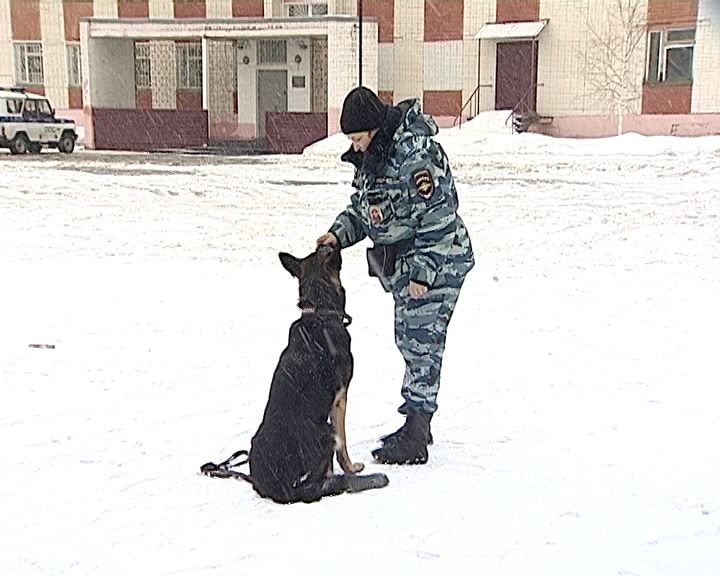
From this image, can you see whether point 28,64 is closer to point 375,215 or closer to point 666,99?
point 666,99

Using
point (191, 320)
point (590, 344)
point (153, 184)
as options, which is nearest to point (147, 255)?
point (191, 320)

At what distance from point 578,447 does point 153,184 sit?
45.5ft

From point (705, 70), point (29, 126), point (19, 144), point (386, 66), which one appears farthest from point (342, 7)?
point (705, 70)

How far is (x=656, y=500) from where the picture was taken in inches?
148

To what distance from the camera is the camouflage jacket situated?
3.88 m

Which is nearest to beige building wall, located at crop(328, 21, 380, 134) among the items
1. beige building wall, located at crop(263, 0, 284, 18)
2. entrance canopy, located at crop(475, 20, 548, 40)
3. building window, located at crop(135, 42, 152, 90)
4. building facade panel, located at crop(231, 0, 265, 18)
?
entrance canopy, located at crop(475, 20, 548, 40)

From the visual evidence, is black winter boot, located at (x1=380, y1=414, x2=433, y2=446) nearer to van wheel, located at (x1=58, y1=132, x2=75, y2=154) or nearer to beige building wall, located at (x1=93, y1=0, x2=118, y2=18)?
van wheel, located at (x1=58, y1=132, x2=75, y2=154)

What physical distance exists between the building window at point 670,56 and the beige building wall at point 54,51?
22830 millimetres

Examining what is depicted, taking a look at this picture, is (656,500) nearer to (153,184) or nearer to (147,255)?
(147,255)

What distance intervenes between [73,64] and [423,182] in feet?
115

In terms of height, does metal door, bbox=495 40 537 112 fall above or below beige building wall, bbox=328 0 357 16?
→ below

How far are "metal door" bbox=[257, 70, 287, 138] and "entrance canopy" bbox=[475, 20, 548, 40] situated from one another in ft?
26.4

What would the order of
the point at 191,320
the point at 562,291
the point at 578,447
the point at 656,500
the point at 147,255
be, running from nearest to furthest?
the point at 656,500, the point at 578,447, the point at 191,320, the point at 562,291, the point at 147,255

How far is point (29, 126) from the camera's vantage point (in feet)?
88.7
